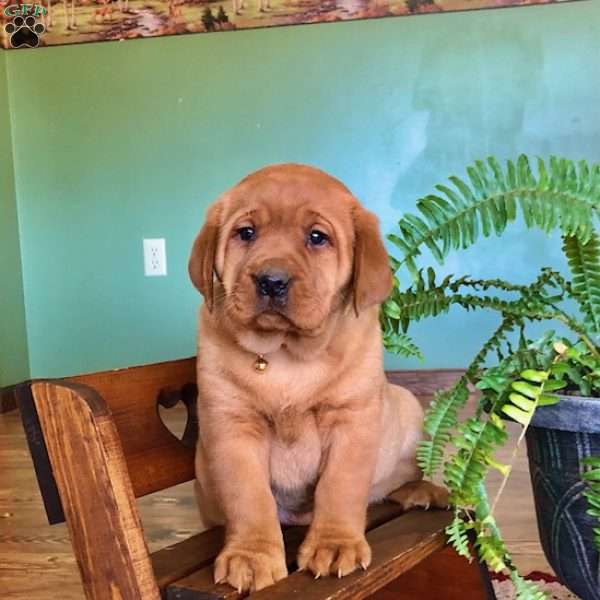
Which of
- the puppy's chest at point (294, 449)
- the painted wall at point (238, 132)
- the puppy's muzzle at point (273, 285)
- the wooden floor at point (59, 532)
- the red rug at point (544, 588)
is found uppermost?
the painted wall at point (238, 132)

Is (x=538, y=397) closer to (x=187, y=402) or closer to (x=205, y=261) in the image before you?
(x=205, y=261)

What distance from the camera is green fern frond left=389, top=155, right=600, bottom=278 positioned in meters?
1.01

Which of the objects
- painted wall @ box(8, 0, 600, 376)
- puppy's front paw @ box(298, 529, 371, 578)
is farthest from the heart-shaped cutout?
painted wall @ box(8, 0, 600, 376)

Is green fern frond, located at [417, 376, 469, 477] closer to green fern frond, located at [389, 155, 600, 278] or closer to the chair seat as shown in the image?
the chair seat

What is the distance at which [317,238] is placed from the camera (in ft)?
3.66

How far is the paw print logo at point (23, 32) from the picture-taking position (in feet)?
10.1

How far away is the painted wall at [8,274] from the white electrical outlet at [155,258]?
0.55m

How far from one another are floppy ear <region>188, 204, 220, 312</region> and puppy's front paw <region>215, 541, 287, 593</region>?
355 mm

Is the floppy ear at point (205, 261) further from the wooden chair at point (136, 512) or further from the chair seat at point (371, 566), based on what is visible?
the chair seat at point (371, 566)

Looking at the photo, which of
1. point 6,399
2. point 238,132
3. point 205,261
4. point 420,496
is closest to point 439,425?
point 420,496

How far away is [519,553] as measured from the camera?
63.9 inches

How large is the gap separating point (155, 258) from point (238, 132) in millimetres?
598

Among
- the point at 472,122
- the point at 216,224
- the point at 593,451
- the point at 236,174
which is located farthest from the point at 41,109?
the point at 593,451

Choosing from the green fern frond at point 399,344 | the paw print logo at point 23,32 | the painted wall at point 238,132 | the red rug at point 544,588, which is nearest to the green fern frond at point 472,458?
the green fern frond at point 399,344
